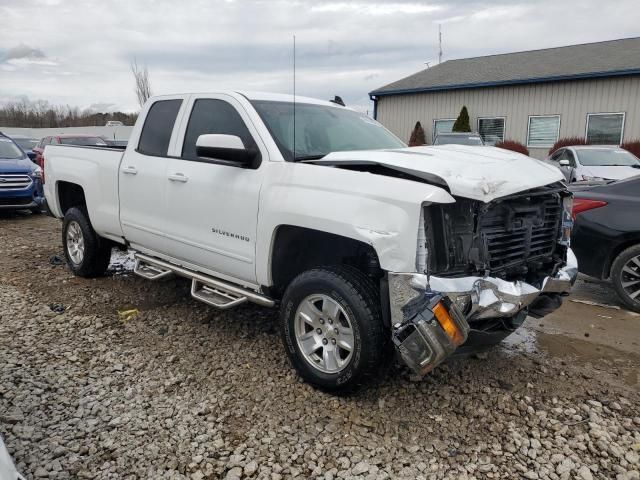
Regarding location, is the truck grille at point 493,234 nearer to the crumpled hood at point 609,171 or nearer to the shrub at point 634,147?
the crumpled hood at point 609,171

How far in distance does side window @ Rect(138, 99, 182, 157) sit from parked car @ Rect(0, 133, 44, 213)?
638 cm

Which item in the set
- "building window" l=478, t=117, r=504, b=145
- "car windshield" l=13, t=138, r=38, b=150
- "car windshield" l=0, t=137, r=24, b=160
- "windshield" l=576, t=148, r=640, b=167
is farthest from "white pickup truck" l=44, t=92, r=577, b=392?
"building window" l=478, t=117, r=504, b=145

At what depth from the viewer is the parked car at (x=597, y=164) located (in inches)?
427

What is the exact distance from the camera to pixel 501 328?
3.18m

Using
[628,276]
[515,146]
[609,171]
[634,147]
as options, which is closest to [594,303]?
[628,276]

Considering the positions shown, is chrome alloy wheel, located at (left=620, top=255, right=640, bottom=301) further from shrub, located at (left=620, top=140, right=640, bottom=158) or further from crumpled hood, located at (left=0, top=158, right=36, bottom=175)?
shrub, located at (left=620, top=140, right=640, bottom=158)

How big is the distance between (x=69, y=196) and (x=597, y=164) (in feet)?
34.8

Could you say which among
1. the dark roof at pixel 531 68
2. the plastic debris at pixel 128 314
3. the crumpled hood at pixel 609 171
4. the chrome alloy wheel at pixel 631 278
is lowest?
the plastic debris at pixel 128 314

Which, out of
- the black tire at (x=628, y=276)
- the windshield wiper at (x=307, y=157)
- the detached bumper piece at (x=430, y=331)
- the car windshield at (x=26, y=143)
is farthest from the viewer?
the car windshield at (x=26, y=143)

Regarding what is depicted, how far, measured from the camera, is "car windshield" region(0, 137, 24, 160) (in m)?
11.0

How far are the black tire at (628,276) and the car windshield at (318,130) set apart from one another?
8.08 ft

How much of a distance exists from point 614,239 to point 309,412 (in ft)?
11.6

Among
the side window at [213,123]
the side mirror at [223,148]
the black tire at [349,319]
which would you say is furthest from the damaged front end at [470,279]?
the side window at [213,123]

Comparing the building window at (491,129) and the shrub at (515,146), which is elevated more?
the building window at (491,129)
